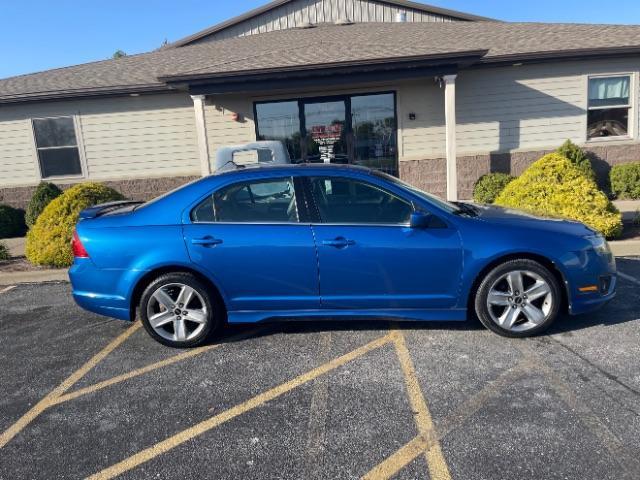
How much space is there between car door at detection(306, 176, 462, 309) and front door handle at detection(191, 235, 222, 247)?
0.82m

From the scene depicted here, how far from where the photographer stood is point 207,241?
3.97m

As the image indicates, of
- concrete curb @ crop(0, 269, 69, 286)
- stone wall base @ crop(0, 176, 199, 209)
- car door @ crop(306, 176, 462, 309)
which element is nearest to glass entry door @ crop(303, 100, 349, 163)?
stone wall base @ crop(0, 176, 199, 209)

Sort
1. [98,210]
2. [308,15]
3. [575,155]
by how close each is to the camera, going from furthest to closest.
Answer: [308,15]
[575,155]
[98,210]

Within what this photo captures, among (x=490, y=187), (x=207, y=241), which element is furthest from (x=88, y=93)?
(x=490, y=187)

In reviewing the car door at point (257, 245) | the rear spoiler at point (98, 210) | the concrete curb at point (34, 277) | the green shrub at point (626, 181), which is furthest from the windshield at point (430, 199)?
the green shrub at point (626, 181)

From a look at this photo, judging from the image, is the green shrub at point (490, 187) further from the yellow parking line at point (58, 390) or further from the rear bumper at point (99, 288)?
the rear bumper at point (99, 288)

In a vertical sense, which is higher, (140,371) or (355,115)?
(355,115)

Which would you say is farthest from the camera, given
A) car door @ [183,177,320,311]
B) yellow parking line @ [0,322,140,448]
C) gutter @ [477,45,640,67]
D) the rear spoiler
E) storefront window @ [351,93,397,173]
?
storefront window @ [351,93,397,173]

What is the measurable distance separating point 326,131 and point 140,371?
875 cm

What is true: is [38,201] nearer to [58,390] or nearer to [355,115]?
[355,115]

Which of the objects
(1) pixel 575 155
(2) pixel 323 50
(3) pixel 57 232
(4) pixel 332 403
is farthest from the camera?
(2) pixel 323 50

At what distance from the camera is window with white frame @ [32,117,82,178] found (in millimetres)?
11867

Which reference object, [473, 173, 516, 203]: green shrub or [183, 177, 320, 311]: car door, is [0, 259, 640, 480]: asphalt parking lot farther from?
[473, 173, 516, 203]: green shrub

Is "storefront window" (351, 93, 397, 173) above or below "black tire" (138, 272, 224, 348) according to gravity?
above
